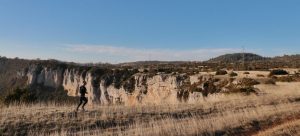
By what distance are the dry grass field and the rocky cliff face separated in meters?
17.0

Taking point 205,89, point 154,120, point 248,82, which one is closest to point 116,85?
point 205,89

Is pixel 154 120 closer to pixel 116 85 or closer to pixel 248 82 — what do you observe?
pixel 248 82

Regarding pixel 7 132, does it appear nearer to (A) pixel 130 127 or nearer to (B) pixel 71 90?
(A) pixel 130 127

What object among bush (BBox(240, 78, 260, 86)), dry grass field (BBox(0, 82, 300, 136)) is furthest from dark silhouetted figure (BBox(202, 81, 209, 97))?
dry grass field (BBox(0, 82, 300, 136))

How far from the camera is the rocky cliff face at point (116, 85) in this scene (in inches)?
2517

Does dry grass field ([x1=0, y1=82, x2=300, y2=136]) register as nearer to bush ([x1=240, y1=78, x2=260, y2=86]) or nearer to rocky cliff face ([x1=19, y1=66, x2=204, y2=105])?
rocky cliff face ([x1=19, y1=66, x2=204, y2=105])

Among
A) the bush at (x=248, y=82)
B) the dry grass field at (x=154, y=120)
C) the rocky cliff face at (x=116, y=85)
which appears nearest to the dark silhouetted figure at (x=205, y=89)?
the rocky cliff face at (x=116, y=85)

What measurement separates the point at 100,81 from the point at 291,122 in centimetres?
7170

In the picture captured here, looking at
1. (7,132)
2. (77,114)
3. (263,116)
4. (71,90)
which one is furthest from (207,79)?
(71,90)

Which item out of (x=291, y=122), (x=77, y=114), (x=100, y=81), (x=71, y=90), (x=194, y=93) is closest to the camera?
(x=77, y=114)

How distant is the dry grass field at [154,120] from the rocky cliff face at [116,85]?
671 inches

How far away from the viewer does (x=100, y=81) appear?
9306 centimetres

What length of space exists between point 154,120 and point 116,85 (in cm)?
6274

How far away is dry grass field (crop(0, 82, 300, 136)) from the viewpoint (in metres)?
18.8
